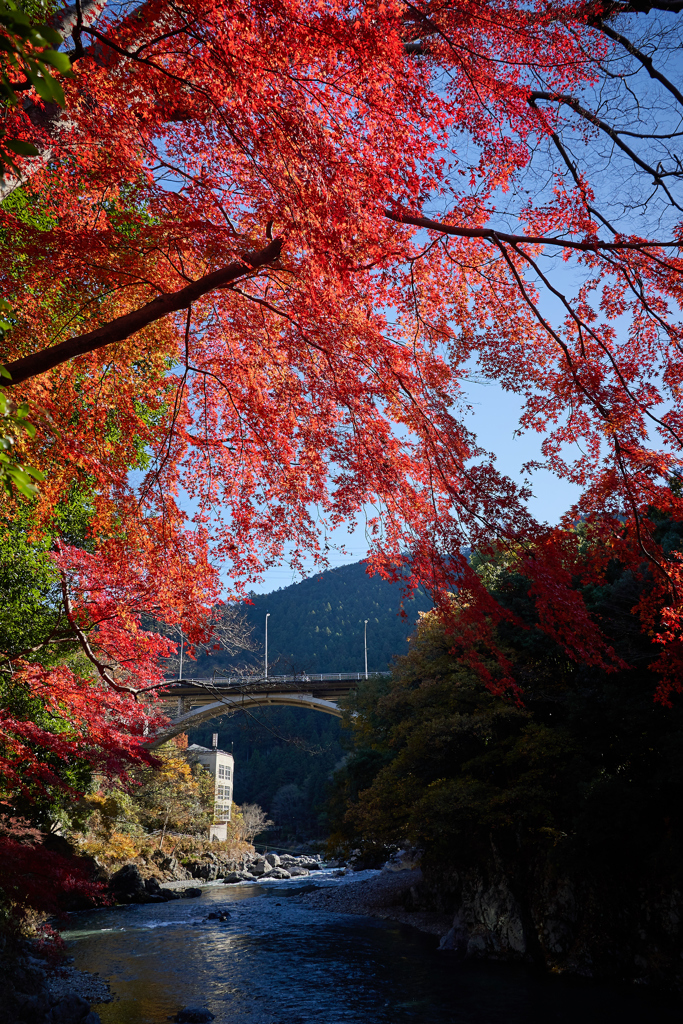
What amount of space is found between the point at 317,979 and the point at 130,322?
10.4 m

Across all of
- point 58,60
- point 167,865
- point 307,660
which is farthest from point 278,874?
point 307,660

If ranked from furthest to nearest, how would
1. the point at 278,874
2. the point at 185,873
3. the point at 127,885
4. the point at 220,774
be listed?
the point at 220,774 < the point at 278,874 < the point at 185,873 < the point at 127,885

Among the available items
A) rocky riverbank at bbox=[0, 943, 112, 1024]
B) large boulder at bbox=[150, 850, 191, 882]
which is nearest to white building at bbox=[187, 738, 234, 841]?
large boulder at bbox=[150, 850, 191, 882]

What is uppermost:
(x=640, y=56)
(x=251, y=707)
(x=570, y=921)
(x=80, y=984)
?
(x=640, y=56)

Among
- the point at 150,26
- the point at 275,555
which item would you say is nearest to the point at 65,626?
the point at 275,555

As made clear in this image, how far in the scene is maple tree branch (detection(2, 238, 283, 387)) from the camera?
3.84 m

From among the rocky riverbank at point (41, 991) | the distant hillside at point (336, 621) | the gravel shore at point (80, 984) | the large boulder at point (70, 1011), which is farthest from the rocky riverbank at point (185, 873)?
the distant hillside at point (336, 621)

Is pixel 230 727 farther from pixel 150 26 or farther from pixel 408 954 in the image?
pixel 150 26

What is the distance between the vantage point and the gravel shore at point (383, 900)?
543 inches

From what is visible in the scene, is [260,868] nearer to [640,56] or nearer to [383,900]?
[383,900]

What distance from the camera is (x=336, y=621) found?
8200 cm

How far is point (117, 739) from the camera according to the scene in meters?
10.2

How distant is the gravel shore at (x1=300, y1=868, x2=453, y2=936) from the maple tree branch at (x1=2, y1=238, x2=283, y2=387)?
1348 centimetres

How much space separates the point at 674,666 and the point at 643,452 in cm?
179
